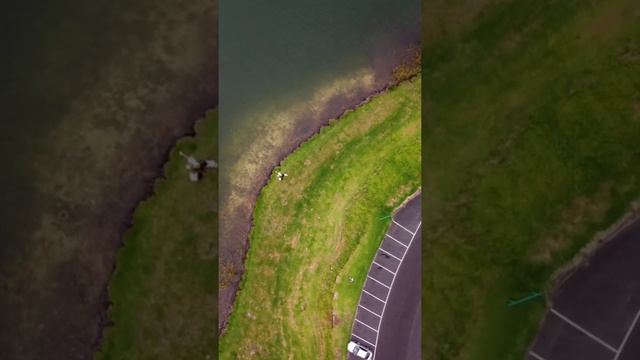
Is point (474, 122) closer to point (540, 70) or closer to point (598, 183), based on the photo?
point (540, 70)

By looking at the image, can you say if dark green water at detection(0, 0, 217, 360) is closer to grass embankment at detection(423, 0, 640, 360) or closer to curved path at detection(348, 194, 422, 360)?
curved path at detection(348, 194, 422, 360)

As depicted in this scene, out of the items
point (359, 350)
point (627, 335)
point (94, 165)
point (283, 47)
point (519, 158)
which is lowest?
point (359, 350)

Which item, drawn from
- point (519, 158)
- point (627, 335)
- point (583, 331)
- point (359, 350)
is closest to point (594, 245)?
point (583, 331)

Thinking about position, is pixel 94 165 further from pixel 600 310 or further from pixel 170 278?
pixel 600 310

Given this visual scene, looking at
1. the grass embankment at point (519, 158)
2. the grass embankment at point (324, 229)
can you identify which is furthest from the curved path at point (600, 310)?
the grass embankment at point (324, 229)

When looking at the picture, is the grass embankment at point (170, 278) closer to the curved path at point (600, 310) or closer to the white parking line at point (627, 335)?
the curved path at point (600, 310)

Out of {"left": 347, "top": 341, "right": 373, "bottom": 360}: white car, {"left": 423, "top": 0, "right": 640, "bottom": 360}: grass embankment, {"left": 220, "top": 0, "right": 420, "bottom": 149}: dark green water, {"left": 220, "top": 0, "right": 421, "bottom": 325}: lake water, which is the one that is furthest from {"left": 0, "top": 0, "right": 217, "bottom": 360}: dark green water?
{"left": 423, "top": 0, "right": 640, "bottom": 360}: grass embankment
